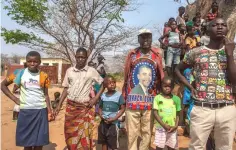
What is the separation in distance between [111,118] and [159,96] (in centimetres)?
80

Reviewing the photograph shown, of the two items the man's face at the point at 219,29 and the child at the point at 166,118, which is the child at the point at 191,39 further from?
the man's face at the point at 219,29

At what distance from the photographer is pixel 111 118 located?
12.5 feet

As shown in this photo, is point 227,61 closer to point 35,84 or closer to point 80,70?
point 80,70

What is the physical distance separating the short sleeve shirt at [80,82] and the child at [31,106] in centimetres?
37

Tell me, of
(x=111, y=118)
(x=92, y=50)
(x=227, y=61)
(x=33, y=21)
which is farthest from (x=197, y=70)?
(x=33, y=21)

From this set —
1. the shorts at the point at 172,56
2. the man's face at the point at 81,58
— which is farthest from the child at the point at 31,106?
the shorts at the point at 172,56

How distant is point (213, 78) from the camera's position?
251cm

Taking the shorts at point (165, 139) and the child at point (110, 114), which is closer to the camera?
the shorts at point (165, 139)

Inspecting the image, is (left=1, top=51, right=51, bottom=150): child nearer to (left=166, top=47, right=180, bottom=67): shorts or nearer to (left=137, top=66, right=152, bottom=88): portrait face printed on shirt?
(left=137, top=66, right=152, bottom=88): portrait face printed on shirt

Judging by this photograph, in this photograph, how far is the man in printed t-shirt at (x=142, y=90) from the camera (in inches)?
136

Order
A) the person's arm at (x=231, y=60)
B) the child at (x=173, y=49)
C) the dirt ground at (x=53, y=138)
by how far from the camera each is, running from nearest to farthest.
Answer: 1. the person's arm at (x=231, y=60)
2. the dirt ground at (x=53, y=138)
3. the child at (x=173, y=49)

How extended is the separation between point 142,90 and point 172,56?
10.8 feet

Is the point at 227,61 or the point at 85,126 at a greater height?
the point at 227,61

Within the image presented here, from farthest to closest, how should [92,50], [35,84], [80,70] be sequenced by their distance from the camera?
1. [92,50]
2. [80,70]
3. [35,84]
